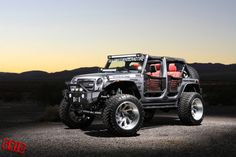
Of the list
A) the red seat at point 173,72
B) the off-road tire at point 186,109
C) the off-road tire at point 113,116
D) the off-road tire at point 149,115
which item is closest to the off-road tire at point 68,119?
the off-road tire at point 113,116

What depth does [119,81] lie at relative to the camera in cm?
1291

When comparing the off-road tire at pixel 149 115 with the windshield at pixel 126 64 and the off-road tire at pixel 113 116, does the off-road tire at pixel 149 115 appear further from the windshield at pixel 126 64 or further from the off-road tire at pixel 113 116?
the off-road tire at pixel 113 116

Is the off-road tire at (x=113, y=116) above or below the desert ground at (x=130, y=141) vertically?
above

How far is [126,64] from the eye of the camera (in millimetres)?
14680

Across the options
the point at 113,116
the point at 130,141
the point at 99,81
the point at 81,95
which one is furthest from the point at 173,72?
the point at 130,141

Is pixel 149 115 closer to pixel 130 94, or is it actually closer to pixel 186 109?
pixel 186 109

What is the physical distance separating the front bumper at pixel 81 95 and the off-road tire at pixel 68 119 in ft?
1.80

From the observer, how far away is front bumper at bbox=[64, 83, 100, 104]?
41.3 feet

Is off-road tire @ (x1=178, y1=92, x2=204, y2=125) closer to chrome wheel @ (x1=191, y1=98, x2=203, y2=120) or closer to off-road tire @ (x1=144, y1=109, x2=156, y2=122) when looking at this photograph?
chrome wheel @ (x1=191, y1=98, x2=203, y2=120)

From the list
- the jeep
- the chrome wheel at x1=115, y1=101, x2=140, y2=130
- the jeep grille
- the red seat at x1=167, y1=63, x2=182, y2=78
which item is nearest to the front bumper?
the jeep

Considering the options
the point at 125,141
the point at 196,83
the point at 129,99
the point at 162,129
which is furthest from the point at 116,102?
the point at 196,83

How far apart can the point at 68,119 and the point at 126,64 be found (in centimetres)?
260

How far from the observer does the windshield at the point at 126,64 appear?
1405cm

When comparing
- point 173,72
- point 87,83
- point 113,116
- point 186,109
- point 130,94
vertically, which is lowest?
point 186,109
